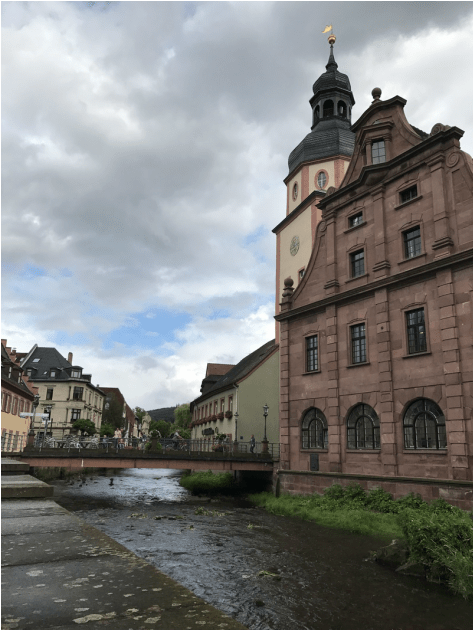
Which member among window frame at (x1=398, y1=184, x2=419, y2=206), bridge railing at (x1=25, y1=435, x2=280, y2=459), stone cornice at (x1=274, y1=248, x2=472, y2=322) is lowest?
bridge railing at (x1=25, y1=435, x2=280, y2=459)

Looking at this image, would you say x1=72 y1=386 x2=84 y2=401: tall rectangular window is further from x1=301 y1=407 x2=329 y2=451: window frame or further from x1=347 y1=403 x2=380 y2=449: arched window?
x1=347 y1=403 x2=380 y2=449: arched window

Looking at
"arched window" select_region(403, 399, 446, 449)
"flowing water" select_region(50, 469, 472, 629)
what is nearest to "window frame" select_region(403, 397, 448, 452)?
"arched window" select_region(403, 399, 446, 449)

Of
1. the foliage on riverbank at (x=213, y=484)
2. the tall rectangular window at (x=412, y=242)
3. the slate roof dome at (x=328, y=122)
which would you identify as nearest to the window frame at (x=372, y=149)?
the tall rectangular window at (x=412, y=242)

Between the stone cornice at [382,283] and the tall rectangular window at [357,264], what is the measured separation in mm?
1271

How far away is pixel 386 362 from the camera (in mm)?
23125

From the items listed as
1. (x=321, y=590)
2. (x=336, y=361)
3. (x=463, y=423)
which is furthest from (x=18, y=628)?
(x=336, y=361)

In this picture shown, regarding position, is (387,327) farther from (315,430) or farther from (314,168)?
(314,168)

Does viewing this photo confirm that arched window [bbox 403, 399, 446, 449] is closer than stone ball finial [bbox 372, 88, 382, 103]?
Yes

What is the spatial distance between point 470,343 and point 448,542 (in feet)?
34.3

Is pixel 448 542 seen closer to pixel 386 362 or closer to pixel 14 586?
pixel 14 586

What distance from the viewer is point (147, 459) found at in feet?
105

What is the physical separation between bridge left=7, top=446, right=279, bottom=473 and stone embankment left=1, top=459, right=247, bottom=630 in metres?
27.5

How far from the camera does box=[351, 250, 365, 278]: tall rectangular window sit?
26328 millimetres

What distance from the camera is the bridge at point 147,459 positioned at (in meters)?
30.4
